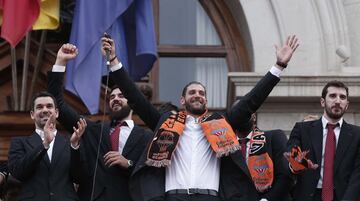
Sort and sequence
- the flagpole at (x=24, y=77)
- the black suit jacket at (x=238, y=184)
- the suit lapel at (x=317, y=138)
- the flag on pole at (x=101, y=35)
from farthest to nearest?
the flagpole at (x=24, y=77), the flag on pole at (x=101, y=35), the suit lapel at (x=317, y=138), the black suit jacket at (x=238, y=184)

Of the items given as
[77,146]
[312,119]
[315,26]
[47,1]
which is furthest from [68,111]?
[315,26]

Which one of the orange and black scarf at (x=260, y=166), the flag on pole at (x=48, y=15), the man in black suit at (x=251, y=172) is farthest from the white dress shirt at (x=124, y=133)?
the flag on pole at (x=48, y=15)

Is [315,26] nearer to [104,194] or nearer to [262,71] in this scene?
[262,71]

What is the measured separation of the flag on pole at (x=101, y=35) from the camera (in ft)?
39.5

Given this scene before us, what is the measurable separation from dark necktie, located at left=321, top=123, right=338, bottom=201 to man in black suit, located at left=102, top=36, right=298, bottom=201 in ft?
2.10

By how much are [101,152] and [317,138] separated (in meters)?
1.79

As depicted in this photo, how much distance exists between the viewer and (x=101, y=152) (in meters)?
9.62

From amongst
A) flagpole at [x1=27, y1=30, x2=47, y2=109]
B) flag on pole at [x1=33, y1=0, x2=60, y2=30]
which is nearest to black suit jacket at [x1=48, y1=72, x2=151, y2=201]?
flag on pole at [x1=33, y1=0, x2=60, y2=30]

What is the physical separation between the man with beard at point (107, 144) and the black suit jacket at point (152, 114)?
306 mm

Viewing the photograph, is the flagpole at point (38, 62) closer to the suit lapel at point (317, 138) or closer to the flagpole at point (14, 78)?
the flagpole at point (14, 78)

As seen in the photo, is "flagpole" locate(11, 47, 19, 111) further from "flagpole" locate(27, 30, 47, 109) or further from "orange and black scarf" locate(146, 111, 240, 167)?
"orange and black scarf" locate(146, 111, 240, 167)

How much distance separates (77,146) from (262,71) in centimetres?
359

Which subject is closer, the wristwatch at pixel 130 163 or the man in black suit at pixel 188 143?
the man in black suit at pixel 188 143

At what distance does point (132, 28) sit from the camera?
1242 centimetres
